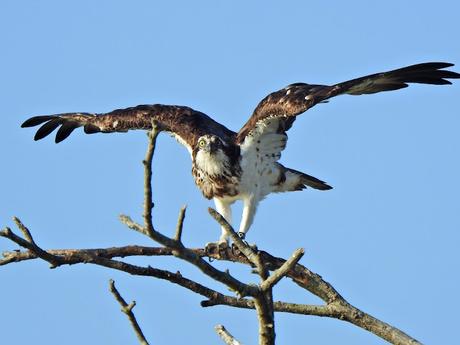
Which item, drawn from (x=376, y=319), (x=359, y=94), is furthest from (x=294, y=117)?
(x=376, y=319)

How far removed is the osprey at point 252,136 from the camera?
9.52m

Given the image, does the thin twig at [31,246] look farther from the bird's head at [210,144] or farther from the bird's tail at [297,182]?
the bird's tail at [297,182]

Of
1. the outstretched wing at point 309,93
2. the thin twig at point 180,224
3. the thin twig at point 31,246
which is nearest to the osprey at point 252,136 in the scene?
the outstretched wing at point 309,93

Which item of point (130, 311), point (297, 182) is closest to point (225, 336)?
point (130, 311)

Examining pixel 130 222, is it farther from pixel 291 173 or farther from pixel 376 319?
pixel 291 173

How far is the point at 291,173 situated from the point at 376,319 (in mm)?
5029

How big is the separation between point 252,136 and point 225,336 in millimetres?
4733

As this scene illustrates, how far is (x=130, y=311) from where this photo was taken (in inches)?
200

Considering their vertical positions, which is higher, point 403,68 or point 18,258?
point 403,68

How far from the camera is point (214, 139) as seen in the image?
398 inches

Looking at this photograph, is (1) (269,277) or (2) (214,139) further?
(2) (214,139)

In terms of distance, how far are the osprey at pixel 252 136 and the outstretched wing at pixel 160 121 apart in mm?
12

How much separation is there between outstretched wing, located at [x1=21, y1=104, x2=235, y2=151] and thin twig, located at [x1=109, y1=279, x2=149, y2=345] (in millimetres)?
5414

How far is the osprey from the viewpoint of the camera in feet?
31.2
